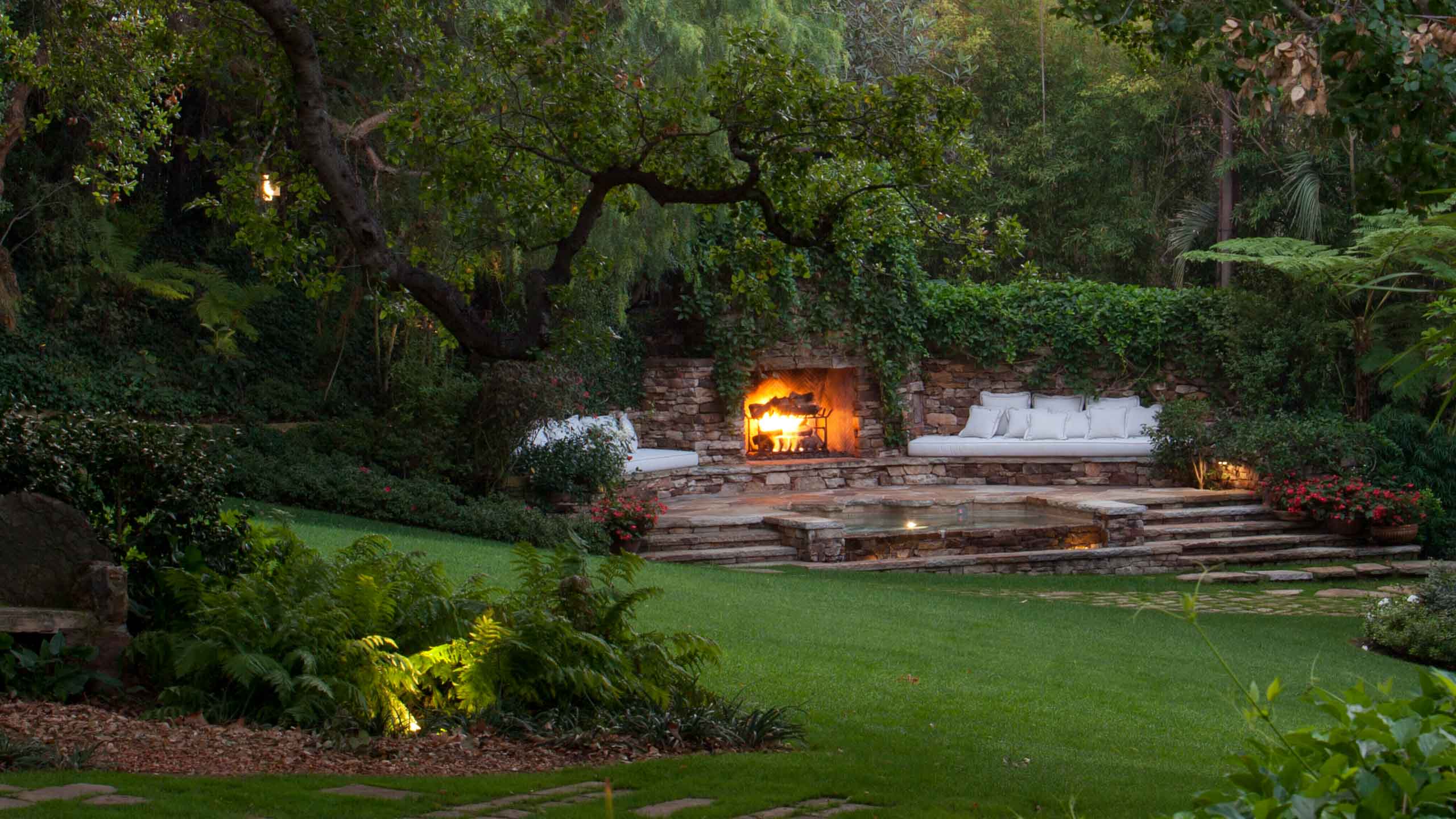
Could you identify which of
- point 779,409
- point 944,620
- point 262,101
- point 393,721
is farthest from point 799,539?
point 393,721

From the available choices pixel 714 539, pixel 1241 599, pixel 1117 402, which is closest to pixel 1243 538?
pixel 1241 599

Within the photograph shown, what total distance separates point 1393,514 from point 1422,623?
4.91 metres

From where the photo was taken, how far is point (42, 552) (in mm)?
4930

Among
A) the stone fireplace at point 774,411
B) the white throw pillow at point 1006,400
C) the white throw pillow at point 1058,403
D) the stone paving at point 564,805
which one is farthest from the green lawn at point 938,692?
the white throw pillow at point 1006,400

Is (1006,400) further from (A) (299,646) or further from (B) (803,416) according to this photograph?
(A) (299,646)

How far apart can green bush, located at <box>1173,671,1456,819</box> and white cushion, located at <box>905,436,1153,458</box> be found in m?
15.2

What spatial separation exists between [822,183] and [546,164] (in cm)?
167

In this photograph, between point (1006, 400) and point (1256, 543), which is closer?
point (1256, 543)

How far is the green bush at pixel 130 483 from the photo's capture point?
16.8ft

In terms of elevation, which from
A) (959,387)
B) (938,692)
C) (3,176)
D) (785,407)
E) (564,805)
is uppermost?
(3,176)

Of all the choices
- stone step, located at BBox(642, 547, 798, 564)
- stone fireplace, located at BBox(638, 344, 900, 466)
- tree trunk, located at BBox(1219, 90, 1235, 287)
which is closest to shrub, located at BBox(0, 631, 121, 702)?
stone step, located at BBox(642, 547, 798, 564)

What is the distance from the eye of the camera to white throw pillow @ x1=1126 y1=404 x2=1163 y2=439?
1645 cm

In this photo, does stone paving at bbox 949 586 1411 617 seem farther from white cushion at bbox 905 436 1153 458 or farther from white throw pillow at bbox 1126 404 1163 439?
white throw pillow at bbox 1126 404 1163 439

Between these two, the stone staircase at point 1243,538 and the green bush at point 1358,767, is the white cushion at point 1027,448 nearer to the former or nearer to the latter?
the stone staircase at point 1243,538
